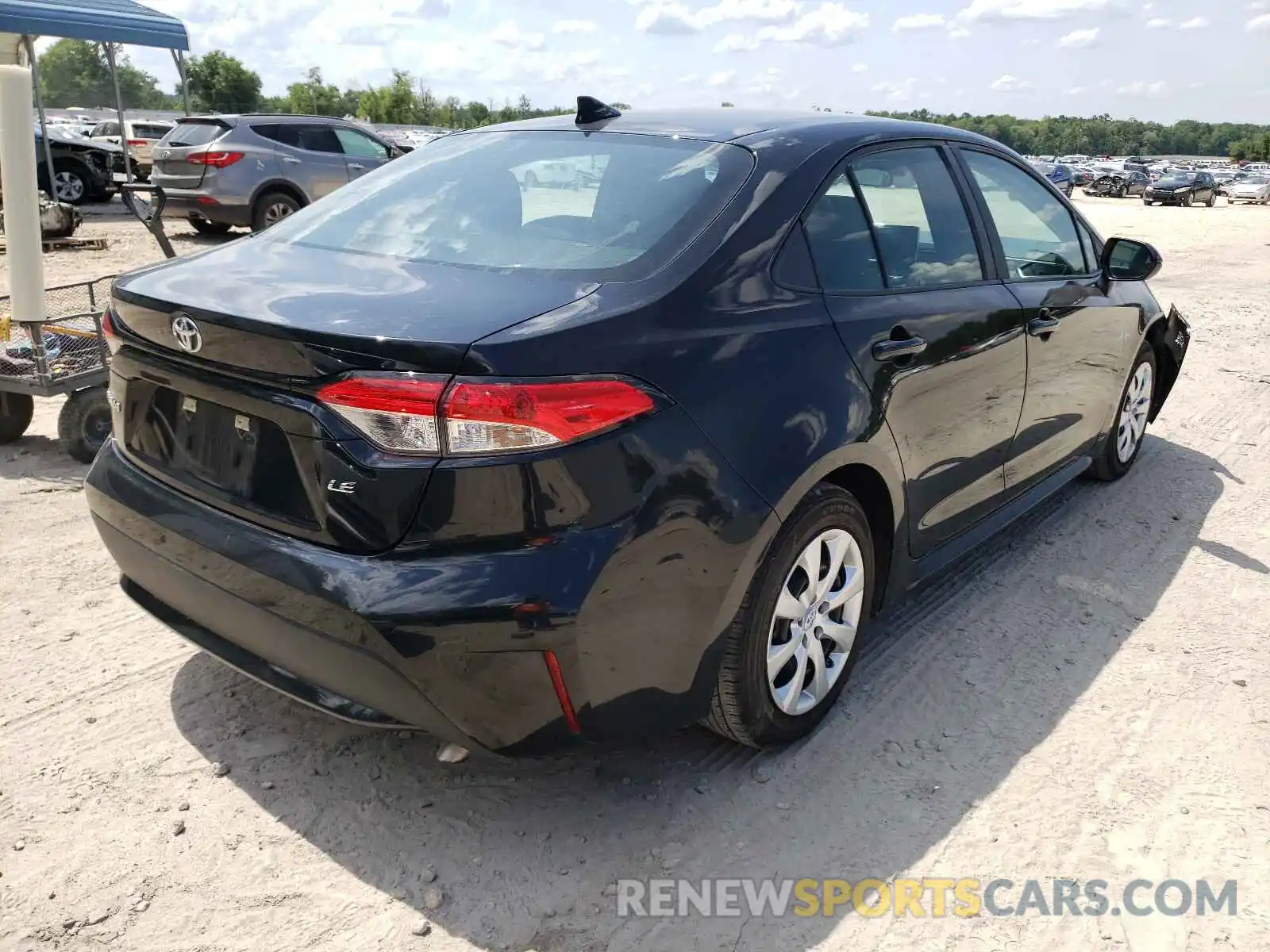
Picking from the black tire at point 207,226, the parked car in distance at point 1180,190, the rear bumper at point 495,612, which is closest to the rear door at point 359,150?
the black tire at point 207,226

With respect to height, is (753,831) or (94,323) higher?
(94,323)

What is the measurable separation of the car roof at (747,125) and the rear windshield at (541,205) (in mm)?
76

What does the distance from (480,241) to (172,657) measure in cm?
168

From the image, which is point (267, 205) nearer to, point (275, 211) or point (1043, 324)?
point (275, 211)

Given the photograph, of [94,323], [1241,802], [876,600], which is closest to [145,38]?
[94,323]

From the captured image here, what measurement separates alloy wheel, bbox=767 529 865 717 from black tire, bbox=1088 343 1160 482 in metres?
2.53

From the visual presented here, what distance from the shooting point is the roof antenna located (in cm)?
324

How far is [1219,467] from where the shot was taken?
18.3ft

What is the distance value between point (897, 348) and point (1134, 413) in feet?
9.52

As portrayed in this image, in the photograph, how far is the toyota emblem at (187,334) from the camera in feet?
7.64

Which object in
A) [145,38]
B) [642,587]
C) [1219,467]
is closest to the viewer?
[642,587]

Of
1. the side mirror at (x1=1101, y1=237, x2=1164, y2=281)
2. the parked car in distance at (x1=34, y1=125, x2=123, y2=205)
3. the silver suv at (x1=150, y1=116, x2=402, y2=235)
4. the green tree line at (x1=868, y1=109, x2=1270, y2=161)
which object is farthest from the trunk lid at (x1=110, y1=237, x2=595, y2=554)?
the green tree line at (x1=868, y1=109, x2=1270, y2=161)

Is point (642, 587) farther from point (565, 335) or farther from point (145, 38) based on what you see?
point (145, 38)

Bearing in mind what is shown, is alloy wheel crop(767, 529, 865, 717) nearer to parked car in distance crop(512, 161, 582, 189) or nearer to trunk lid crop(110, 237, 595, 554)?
trunk lid crop(110, 237, 595, 554)
